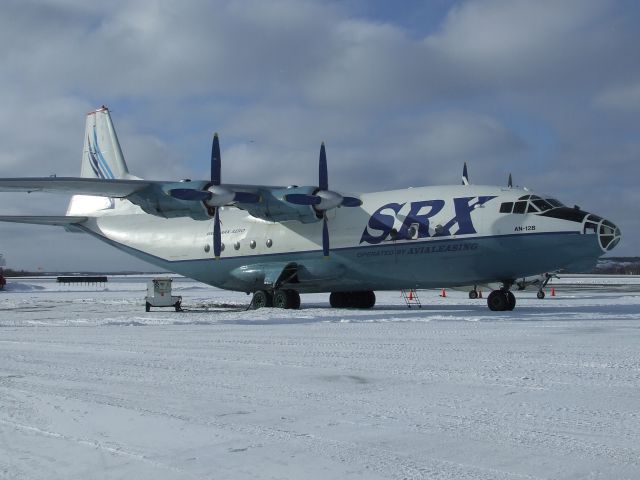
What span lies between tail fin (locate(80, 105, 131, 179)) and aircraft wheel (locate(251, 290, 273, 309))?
9.80 m

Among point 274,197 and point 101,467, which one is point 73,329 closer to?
point 274,197

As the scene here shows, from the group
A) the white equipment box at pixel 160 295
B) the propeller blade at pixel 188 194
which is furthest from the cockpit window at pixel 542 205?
the white equipment box at pixel 160 295

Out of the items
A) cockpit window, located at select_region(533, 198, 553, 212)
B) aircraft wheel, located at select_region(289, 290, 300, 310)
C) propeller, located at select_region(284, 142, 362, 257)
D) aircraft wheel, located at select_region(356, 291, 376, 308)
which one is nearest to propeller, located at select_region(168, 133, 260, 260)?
propeller, located at select_region(284, 142, 362, 257)

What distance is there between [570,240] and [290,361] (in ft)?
43.2

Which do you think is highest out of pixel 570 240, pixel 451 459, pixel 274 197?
pixel 274 197

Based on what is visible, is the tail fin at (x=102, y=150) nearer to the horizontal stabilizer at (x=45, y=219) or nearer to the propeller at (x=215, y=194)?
the horizontal stabilizer at (x=45, y=219)

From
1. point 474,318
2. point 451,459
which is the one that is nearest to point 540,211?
point 474,318

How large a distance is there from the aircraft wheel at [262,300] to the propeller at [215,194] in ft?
10.2

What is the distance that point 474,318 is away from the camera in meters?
19.0

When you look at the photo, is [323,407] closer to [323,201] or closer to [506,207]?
[506,207]

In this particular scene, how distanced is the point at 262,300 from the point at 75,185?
8342mm

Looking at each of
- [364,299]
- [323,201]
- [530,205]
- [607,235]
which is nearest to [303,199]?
[323,201]

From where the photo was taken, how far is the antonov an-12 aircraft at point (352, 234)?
→ 69.3ft

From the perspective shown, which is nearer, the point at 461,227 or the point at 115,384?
the point at 115,384
